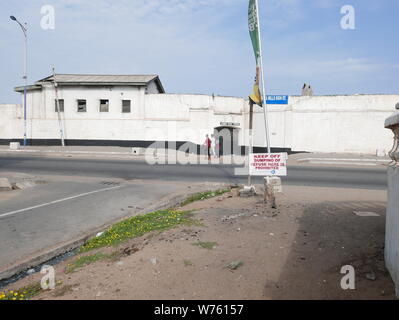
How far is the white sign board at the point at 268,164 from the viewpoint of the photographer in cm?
923

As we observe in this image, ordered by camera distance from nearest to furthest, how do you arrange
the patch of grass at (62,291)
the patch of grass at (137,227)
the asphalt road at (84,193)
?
the patch of grass at (62,291) → the patch of grass at (137,227) → the asphalt road at (84,193)

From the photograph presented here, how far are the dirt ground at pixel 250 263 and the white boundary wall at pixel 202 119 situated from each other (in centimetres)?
2120

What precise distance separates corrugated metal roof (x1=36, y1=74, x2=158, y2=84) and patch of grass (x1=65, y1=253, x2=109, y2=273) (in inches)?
996

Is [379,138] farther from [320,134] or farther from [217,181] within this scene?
[217,181]

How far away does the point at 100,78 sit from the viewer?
30969mm

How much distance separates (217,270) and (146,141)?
26167 millimetres

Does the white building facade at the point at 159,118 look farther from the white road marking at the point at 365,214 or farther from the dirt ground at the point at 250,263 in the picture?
the white road marking at the point at 365,214

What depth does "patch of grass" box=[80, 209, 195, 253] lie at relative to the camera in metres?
6.10

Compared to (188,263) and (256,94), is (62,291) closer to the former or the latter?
(188,263)

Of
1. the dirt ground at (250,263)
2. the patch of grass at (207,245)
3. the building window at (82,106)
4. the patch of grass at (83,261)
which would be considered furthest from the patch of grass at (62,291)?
the building window at (82,106)

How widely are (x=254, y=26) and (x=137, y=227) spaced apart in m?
6.96

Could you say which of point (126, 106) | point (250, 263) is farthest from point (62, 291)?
point (126, 106)

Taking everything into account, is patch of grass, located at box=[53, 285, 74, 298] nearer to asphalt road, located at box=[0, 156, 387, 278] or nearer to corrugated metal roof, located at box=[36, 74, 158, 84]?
asphalt road, located at box=[0, 156, 387, 278]

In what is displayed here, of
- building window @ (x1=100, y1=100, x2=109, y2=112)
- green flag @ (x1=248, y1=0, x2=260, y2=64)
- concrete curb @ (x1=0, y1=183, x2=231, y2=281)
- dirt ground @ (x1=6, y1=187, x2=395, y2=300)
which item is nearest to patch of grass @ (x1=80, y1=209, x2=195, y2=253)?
concrete curb @ (x1=0, y1=183, x2=231, y2=281)
